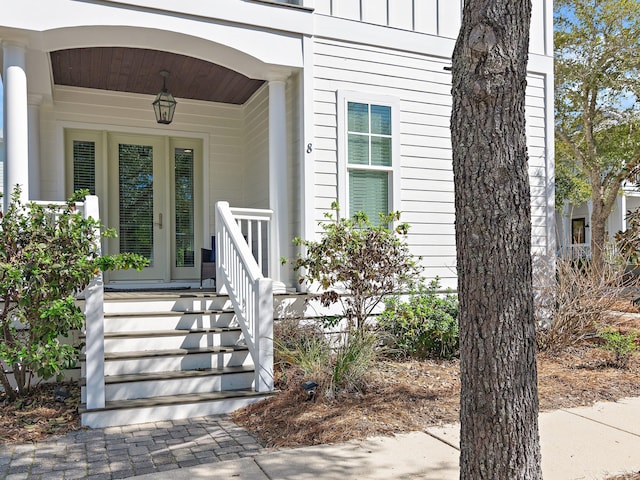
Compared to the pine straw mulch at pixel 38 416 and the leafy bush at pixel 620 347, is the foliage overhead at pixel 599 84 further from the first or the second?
the pine straw mulch at pixel 38 416

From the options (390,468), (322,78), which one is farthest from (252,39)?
(390,468)

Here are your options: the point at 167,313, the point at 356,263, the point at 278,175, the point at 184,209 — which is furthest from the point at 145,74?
the point at 356,263

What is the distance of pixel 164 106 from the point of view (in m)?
6.70

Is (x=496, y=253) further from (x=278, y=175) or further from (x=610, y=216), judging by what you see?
(x=610, y=216)

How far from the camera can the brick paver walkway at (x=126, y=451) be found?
3.24m

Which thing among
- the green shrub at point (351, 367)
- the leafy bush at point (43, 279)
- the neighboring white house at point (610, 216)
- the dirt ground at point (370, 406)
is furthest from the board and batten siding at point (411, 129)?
the neighboring white house at point (610, 216)

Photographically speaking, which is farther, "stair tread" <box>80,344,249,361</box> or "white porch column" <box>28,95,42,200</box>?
"white porch column" <box>28,95,42,200</box>

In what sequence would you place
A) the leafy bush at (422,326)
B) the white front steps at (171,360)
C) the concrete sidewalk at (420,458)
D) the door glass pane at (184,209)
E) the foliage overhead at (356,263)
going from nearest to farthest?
the concrete sidewalk at (420,458) < the white front steps at (171,360) < the foliage overhead at (356,263) < the leafy bush at (422,326) < the door glass pane at (184,209)

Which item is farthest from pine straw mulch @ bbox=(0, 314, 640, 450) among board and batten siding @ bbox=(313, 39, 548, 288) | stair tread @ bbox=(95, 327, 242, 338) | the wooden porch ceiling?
the wooden porch ceiling

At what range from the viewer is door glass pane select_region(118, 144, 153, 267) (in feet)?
24.2

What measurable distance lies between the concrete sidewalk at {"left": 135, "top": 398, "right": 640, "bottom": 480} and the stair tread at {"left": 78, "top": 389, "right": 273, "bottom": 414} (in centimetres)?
113

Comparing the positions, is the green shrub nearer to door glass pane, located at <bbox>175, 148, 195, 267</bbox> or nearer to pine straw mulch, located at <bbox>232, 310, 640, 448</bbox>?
pine straw mulch, located at <bbox>232, 310, 640, 448</bbox>

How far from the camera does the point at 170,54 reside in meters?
6.09

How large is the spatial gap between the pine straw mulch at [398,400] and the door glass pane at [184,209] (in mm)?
3338
